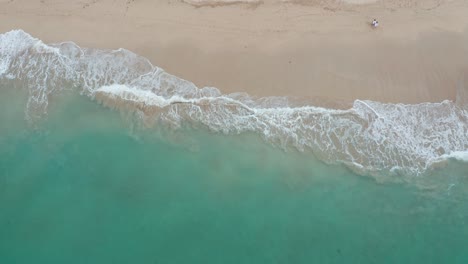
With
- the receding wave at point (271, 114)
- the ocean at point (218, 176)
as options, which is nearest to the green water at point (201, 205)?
the ocean at point (218, 176)

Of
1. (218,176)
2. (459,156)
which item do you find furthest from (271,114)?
(459,156)

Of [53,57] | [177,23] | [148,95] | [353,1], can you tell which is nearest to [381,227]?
[353,1]

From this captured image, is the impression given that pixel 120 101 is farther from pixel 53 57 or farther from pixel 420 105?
pixel 420 105

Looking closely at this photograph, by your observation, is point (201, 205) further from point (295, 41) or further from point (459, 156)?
point (459, 156)

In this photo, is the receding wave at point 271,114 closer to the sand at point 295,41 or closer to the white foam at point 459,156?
the white foam at point 459,156

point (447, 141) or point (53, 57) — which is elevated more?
point (53, 57)

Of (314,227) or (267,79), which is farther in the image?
(267,79)

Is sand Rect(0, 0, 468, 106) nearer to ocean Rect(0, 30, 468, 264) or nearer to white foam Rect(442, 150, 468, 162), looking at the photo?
ocean Rect(0, 30, 468, 264)
